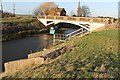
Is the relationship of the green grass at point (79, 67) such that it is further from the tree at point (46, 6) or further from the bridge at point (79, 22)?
the tree at point (46, 6)

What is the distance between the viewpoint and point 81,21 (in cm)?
4025

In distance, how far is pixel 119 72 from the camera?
39.8ft

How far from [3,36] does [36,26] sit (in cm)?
1204

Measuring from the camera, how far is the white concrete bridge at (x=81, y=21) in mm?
37428

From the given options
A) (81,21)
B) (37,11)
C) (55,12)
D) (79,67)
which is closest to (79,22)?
(81,21)

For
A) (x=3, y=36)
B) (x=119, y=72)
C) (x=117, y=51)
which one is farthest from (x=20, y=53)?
(x=119, y=72)

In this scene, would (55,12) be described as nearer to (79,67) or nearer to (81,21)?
(81,21)

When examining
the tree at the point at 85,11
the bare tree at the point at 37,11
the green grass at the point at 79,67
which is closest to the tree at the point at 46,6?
the bare tree at the point at 37,11

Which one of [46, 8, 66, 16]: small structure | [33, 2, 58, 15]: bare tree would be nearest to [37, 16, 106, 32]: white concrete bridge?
[46, 8, 66, 16]: small structure

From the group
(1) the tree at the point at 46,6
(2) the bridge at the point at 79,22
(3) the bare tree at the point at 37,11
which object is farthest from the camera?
(3) the bare tree at the point at 37,11

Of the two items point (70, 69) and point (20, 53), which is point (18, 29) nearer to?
point (20, 53)

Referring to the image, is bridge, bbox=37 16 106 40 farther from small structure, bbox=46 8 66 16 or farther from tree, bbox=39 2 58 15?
tree, bbox=39 2 58 15

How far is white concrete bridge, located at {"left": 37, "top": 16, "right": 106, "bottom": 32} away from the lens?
37428mm

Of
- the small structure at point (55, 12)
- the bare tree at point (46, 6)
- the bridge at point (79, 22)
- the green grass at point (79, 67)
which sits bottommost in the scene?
the green grass at point (79, 67)
